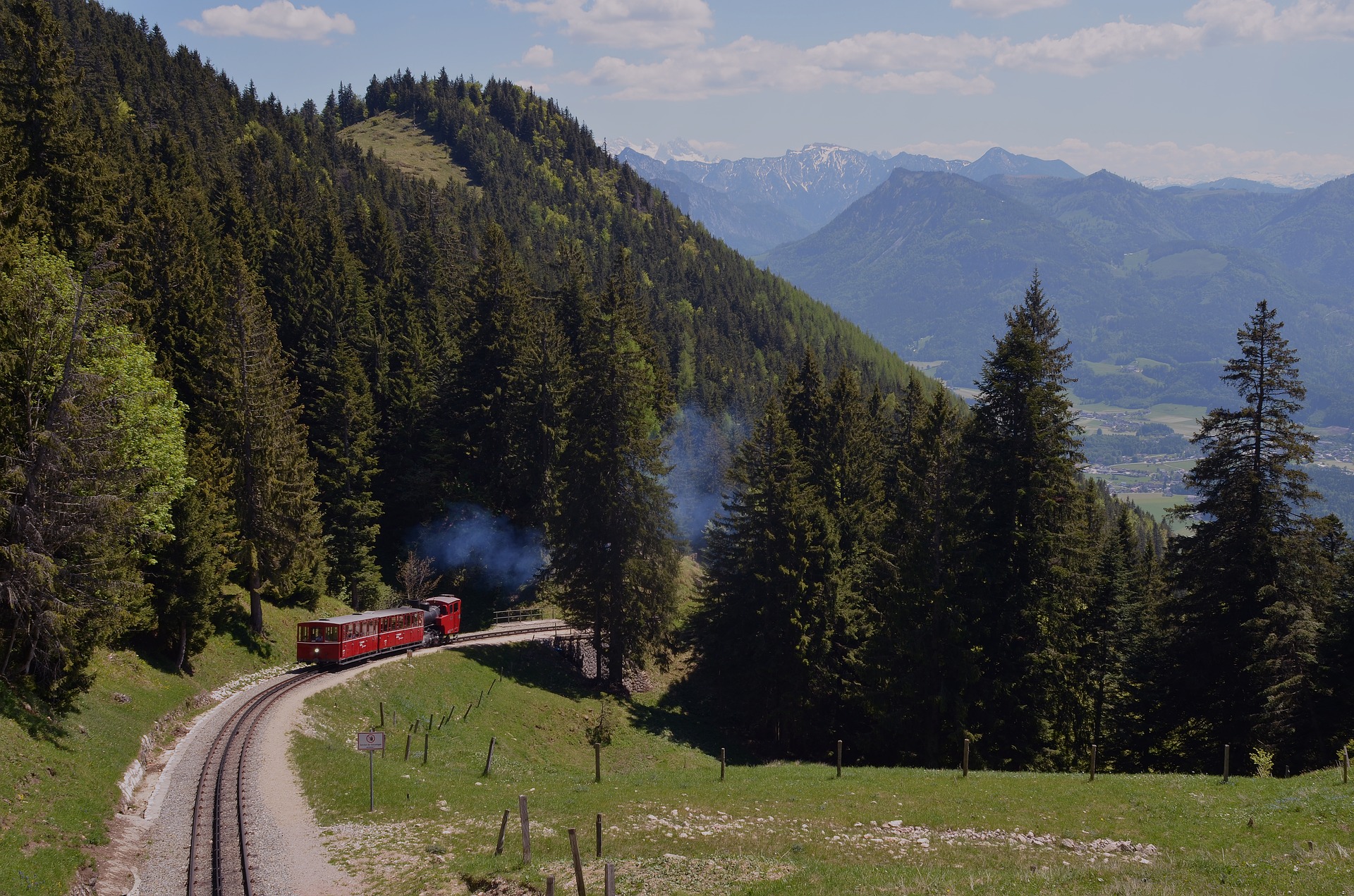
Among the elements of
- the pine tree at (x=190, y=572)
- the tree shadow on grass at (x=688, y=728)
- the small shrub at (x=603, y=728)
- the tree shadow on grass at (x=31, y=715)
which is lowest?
the tree shadow on grass at (x=688, y=728)

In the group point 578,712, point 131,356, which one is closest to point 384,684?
point 578,712

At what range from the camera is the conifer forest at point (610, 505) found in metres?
27.0

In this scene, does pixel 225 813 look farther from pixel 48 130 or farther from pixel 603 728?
Result: pixel 48 130

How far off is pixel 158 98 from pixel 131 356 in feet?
378

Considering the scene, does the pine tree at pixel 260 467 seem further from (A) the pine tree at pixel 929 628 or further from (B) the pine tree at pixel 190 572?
(A) the pine tree at pixel 929 628

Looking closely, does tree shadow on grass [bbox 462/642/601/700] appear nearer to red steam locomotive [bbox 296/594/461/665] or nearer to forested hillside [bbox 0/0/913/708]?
red steam locomotive [bbox 296/594/461/665]

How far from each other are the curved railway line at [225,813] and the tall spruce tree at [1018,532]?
1054 inches

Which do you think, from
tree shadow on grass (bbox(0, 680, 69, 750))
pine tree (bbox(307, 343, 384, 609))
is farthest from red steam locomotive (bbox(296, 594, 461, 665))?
tree shadow on grass (bbox(0, 680, 69, 750))

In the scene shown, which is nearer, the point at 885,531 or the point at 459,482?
the point at 885,531

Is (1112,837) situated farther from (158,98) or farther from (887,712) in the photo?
(158,98)

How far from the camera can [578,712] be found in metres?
42.2

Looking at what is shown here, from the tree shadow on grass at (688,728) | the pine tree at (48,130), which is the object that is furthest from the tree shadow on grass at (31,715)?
the tree shadow on grass at (688,728)

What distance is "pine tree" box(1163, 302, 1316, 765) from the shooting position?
32.7m

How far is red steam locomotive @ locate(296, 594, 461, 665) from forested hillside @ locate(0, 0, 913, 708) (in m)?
4.18
